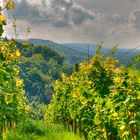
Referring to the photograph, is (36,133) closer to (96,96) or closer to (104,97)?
(104,97)

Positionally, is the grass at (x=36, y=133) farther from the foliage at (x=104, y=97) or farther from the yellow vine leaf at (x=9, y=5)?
the yellow vine leaf at (x=9, y=5)

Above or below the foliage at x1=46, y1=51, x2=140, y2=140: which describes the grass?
below

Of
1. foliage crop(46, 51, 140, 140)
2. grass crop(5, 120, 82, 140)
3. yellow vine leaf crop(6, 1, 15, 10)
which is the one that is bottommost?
grass crop(5, 120, 82, 140)

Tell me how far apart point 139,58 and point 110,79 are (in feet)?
31.6

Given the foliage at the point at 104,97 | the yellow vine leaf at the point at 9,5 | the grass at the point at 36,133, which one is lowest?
the grass at the point at 36,133

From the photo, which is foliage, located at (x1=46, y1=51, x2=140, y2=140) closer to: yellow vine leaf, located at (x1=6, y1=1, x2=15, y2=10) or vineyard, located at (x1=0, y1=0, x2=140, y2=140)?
vineyard, located at (x1=0, y1=0, x2=140, y2=140)

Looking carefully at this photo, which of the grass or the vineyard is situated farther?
the grass

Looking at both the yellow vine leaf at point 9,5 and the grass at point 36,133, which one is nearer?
the yellow vine leaf at point 9,5

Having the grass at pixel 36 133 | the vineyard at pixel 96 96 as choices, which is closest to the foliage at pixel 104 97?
the vineyard at pixel 96 96

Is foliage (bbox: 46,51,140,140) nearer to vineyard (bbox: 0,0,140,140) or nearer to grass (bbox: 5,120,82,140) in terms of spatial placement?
vineyard (bbox: 0,0,140,140)

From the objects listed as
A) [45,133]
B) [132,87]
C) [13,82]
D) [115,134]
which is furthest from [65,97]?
[132,87]

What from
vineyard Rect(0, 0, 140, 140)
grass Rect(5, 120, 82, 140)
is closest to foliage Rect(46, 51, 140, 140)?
vineyard Rect(0, 0, 140, 140)

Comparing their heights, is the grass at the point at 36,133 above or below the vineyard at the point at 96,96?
below

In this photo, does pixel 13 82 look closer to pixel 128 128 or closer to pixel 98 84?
pixel 98 84
